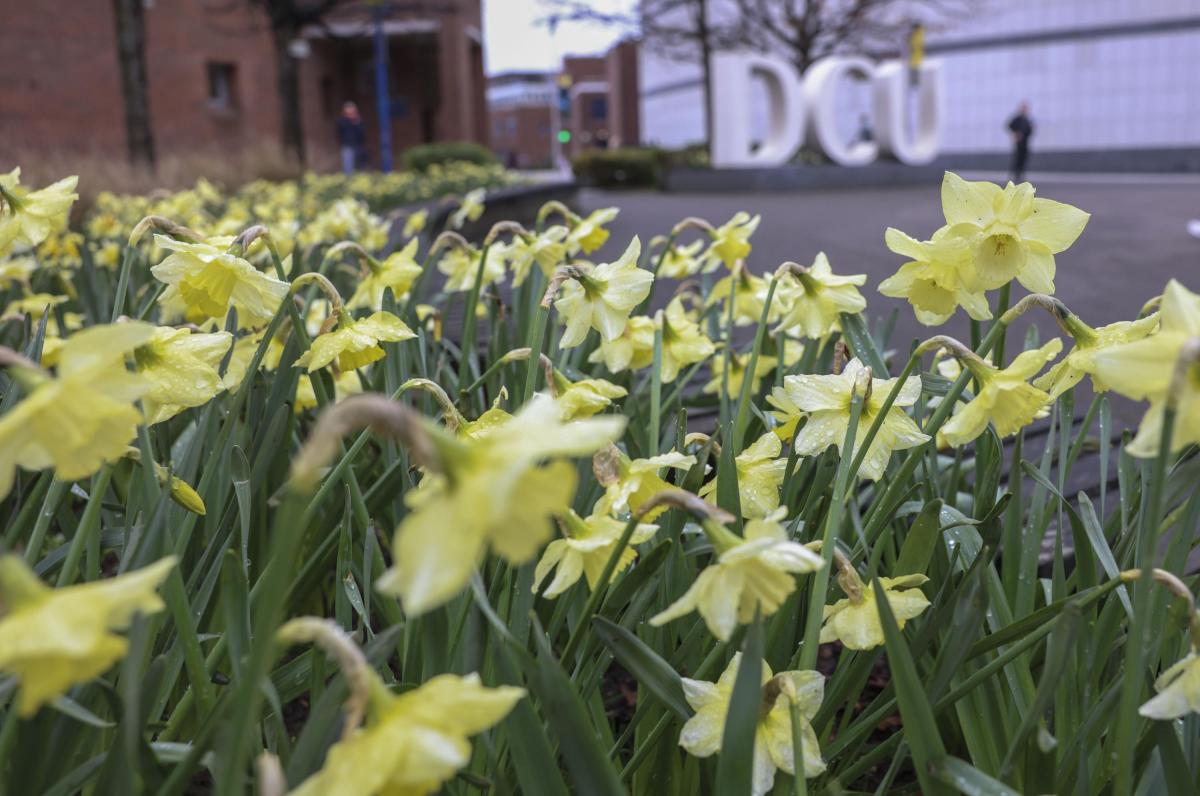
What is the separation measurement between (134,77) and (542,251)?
380 inches

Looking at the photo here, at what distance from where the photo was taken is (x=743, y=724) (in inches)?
31.3

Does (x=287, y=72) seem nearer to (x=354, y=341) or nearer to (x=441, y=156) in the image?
(x=441, y=156)

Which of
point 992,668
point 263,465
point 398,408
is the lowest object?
point 992,668

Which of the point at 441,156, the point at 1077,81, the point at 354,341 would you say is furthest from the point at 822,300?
the point at 1077,81

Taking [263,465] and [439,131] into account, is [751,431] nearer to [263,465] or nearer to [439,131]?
[263,465]

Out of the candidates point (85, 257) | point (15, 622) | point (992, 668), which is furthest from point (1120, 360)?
point (85, 257)

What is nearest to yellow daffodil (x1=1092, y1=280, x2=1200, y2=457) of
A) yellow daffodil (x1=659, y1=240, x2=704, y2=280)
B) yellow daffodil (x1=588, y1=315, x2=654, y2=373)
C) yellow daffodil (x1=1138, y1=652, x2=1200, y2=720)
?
yellow daffodil (x1=1138, y1=652, x2=1200, y2=720)

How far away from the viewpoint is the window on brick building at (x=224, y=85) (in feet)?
68.0

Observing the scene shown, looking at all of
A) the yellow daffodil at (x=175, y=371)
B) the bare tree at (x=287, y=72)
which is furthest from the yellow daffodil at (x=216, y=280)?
the bare tree at (x=287, y=72)

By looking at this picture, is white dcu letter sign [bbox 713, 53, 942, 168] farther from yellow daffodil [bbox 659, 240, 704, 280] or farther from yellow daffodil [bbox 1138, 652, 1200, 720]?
yellow daffodil [bbox 1138, 652, 1200, 720]

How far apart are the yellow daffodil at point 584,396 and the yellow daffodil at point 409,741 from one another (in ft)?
1.79

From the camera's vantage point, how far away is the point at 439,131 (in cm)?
2797

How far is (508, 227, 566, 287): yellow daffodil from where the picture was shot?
1745 millimetres

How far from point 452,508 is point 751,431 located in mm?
1199
